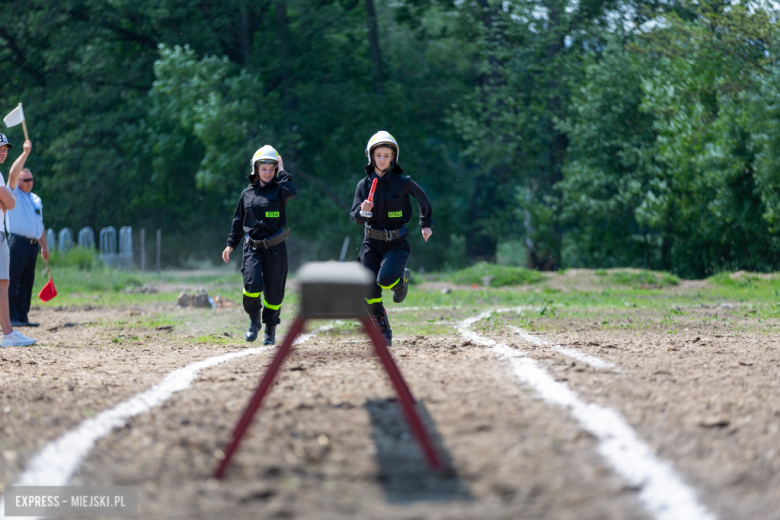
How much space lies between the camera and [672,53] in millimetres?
22859

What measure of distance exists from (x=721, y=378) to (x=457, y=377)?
1.85m

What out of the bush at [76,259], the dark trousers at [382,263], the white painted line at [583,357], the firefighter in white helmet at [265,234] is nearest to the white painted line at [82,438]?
the dark trousers at [382,263]

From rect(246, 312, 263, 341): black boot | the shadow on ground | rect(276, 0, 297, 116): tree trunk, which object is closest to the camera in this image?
the shadow on ground

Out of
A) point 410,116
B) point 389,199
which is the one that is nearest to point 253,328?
point 389,199

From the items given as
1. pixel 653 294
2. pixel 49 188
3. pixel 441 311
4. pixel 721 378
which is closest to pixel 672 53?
pixel 653 294

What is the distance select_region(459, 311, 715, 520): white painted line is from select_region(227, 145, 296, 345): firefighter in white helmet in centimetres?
386

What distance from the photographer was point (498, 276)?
21641mm

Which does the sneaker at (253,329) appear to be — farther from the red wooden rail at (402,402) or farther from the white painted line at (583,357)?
the red wooden rail at (402,402)

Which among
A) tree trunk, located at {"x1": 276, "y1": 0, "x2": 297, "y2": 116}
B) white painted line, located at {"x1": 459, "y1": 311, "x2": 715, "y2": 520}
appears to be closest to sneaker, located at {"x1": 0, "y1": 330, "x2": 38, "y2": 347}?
white painted line, located at {"x1": 459, "y1": 311, "x2": 715, "y2": 520}

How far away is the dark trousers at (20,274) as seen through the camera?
10.7 meters

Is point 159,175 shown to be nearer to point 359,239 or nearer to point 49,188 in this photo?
point 49,188

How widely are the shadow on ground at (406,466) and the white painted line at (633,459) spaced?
769mm

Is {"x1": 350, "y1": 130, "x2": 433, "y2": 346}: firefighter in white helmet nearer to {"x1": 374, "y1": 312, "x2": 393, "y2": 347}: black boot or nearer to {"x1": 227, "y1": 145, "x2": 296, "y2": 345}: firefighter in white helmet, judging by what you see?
{"x1": 374, "y1": 312, "x2": 393, "y2": 347}: black boot

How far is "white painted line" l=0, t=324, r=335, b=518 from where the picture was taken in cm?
368
